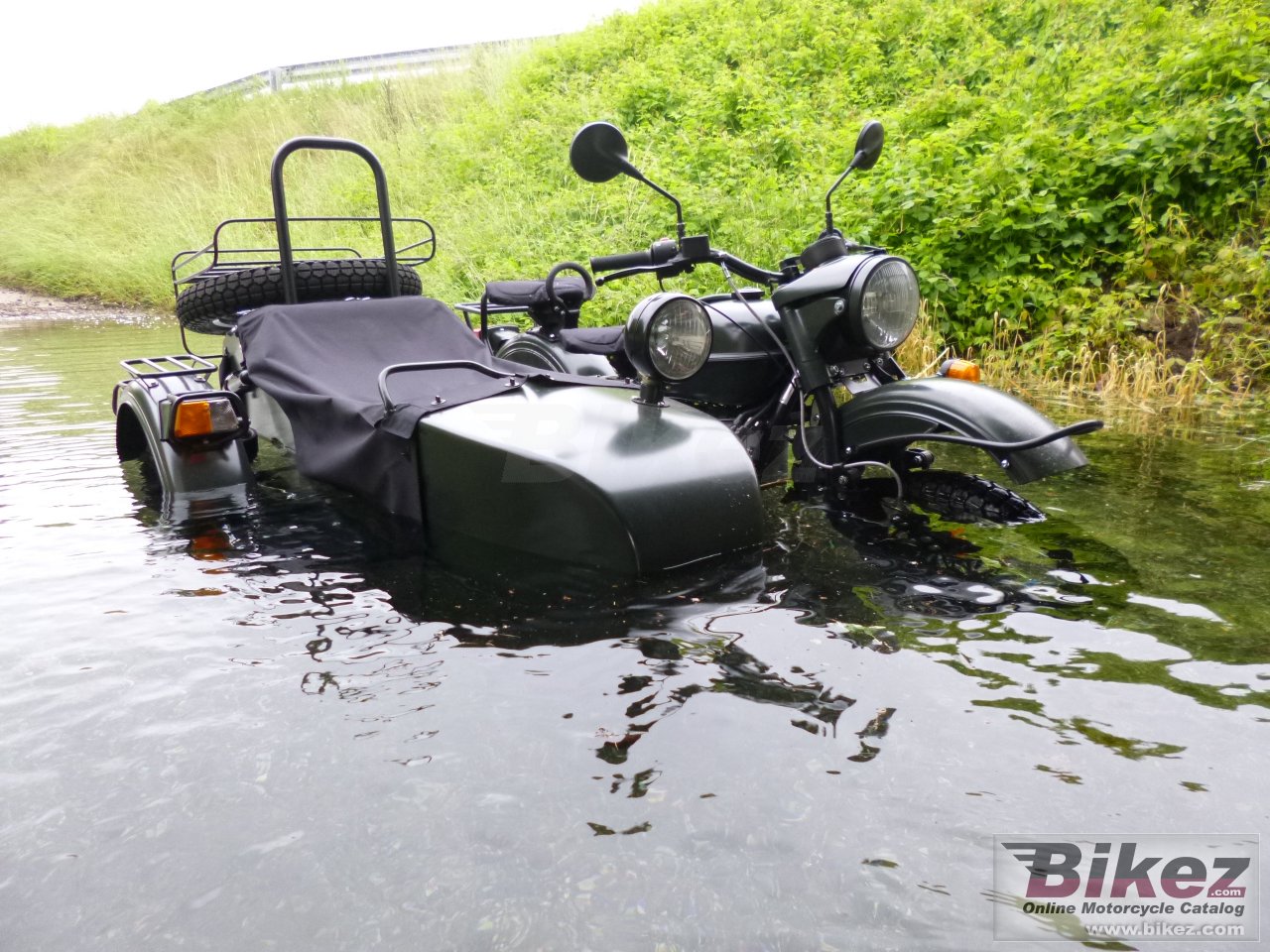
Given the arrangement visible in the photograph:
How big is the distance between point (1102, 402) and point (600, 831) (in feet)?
18.4

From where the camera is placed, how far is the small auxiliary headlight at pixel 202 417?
413 cm

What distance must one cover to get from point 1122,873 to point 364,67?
2387 cm

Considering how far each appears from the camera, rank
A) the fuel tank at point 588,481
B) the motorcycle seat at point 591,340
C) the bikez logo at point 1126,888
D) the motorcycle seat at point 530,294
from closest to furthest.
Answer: the bikez logo at point 1126,888 < the fuel tank at point 588,481 < the motorcycle seat at point 591,340 < the motorcycle seat at point 530,294

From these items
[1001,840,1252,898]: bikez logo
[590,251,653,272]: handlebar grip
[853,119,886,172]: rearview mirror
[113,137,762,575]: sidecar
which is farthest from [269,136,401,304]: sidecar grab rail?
[1001,840,1252,898]: bikez logo

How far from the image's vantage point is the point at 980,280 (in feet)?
24.7

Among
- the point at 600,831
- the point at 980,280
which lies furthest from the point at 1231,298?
the point at 600,831

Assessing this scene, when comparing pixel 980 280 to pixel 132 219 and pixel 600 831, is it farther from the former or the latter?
pixel 132 219

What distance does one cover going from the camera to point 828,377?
12.2 feet

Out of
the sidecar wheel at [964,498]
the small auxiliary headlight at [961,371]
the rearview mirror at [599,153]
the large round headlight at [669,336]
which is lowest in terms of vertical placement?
the sidecar wheel at [964,498]

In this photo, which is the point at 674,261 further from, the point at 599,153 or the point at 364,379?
the point at 364,379

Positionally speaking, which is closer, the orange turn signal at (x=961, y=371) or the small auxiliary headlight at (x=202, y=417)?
the orange turn signal at (x=961, y=371)

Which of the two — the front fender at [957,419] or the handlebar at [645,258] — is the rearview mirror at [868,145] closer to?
the handlebar at [645,258]

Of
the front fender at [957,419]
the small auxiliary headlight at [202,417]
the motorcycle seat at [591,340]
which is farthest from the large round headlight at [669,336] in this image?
the small auxiliary headlight at [202,417]

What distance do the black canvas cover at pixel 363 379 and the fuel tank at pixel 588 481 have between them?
0.46 ft
